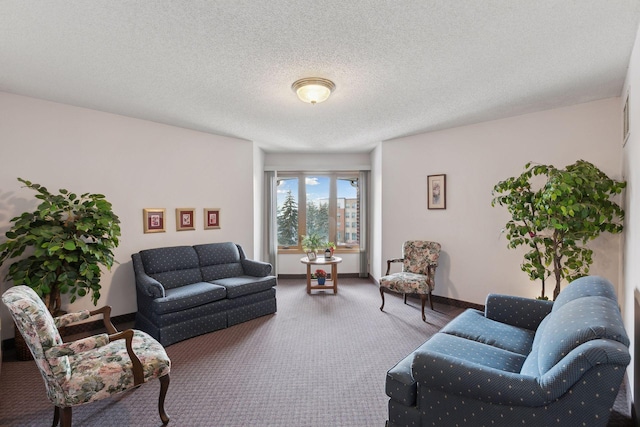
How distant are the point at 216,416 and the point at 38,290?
2.10 metres

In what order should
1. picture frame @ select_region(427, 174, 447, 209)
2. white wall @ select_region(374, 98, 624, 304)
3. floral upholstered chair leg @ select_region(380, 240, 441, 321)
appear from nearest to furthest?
white wall @ select_region(374, 98, 624, 304) → floral upholstered chair leg @ select_region(380, 240, 441, 321) → picture frame @ select_region(427, 174, 447, 209)

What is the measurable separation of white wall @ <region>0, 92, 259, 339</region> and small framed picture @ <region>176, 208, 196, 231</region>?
82 millimetres

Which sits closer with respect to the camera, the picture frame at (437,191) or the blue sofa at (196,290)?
the blue sofa at (196,290)

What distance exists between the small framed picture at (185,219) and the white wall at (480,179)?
3.18 metres

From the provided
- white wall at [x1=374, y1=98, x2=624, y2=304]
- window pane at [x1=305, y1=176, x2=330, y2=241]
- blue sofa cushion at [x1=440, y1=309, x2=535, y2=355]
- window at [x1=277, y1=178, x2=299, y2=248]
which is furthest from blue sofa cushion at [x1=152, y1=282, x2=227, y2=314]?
window pane at [x1=305, y1=176, x2=330, y2=241]

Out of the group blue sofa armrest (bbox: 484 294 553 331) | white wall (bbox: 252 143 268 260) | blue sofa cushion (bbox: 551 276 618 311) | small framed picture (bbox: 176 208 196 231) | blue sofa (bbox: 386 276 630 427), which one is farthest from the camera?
white wall (bbox: 252 143 268 260)

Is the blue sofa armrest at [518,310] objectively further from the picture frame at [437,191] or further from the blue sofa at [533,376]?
the picture frame at [437,191]

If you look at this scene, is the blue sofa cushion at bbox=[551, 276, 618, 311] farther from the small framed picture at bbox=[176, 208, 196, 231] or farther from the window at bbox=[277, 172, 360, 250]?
the window at bbox=[277, 172, 360, 250]

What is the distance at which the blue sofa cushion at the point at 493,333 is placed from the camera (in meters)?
2.27

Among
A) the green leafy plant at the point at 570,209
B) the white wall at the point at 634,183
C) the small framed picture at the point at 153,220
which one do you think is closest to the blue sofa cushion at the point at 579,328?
the white wall at the point at 634,183

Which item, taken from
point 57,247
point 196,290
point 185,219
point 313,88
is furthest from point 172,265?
point 313,88

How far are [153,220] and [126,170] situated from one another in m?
0.74

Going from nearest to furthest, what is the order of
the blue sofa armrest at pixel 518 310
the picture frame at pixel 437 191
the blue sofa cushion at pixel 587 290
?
1. the blue sofa cushion at pixel 587 290
2. the blue sofa armrest at pixel 518 310
3. the picture frame at pixel 437 191

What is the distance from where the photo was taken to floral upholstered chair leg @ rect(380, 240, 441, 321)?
422cm
